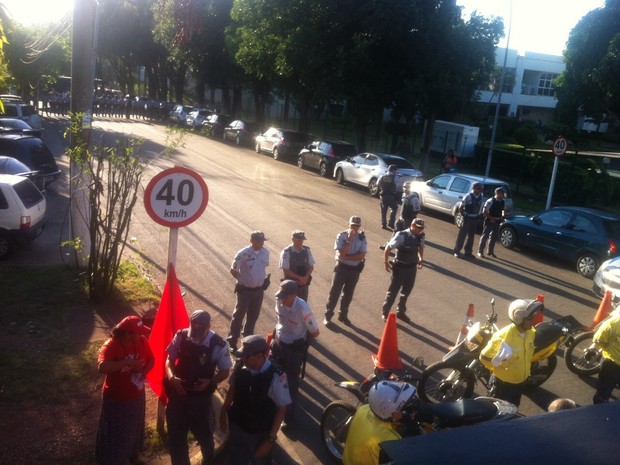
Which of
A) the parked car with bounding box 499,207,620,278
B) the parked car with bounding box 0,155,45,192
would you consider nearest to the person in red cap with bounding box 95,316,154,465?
the parked car with bounding box 0,155,45,192

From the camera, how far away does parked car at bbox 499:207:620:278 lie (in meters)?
13.4

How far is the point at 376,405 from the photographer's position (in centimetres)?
417

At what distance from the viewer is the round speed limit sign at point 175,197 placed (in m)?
5.81

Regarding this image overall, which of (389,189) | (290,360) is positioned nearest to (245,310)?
(290,360)

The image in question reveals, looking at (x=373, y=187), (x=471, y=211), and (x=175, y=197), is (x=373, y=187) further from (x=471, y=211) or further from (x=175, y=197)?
(x=175, y=197)

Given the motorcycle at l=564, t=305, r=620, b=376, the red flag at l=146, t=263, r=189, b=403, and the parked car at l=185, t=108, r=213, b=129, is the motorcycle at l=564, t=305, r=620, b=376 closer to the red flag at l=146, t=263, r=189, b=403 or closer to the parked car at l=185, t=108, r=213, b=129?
the red flag at l=146, t=263, r=189, b=403

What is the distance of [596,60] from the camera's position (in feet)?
111

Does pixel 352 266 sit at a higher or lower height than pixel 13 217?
higher

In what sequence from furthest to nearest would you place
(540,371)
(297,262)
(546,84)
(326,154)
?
(546,84) < (326,154) < (297,262) < (540,371)

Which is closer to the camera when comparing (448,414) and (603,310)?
(448,414)

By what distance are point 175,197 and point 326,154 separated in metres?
21.3

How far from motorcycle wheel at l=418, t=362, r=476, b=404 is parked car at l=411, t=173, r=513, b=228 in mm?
11040

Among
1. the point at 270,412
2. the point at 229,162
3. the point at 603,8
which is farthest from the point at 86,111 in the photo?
the point at 603,8

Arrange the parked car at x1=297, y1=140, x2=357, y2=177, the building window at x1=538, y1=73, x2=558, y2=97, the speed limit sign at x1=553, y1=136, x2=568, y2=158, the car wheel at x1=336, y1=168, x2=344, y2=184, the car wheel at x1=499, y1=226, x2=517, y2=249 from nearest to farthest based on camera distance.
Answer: the car wheel at x1=499, y1=226, x2=517, y2=249, the speed limit sign at x1=553, y1=136, x2=568, y2=158, the car wheel at x1=336, y1=168, x2=344, y2=184, the parked car at x1=297, y1=140, x2=357, y2=177, the building window at x1=538, y1=73, x2=558, y2=97
